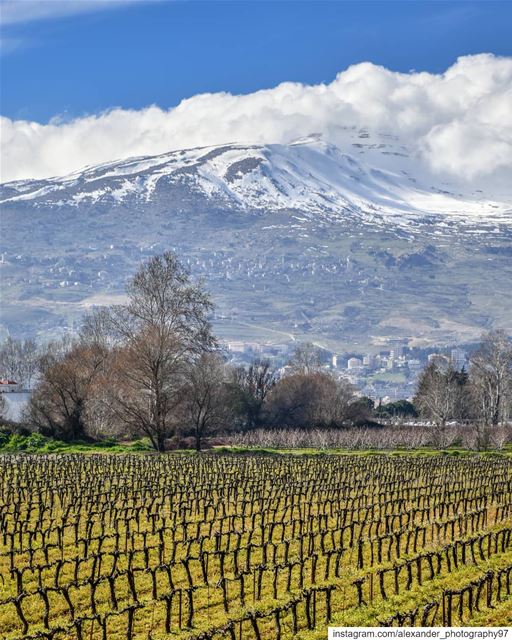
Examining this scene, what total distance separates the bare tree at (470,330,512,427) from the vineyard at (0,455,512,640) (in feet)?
151

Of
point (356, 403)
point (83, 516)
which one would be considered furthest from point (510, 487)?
point (356, 403)

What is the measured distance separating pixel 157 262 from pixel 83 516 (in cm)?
3735

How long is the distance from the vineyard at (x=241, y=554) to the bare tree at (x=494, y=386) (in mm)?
46109

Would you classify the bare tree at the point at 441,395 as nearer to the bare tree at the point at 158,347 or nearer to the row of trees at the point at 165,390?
the row of trees at the point at 165,390

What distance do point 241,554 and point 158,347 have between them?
35753 millimetres

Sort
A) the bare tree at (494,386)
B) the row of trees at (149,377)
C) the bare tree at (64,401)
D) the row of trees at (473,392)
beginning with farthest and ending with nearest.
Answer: the bare tree at (494,386) < the row of trees at (473,392) < the bare tree at (64,401) < the row of trees at (149,377)

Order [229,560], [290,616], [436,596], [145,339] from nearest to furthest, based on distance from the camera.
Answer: [290,616] < [436,596] < [229,560] < [145,339]

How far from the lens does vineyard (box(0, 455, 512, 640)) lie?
66.1 ft

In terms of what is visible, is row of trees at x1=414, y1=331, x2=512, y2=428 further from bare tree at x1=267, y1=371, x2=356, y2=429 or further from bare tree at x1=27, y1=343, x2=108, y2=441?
bare tree at x1=27, y1=343, x2=108, y2=441

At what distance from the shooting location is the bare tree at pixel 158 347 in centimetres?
6203

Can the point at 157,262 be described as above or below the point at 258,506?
above

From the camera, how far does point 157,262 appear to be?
6831cm

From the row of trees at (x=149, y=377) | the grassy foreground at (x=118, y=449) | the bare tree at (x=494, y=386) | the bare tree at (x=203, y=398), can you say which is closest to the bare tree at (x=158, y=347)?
the row of trees at (x=149, y=377)

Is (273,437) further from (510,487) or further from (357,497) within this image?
(357,497)
